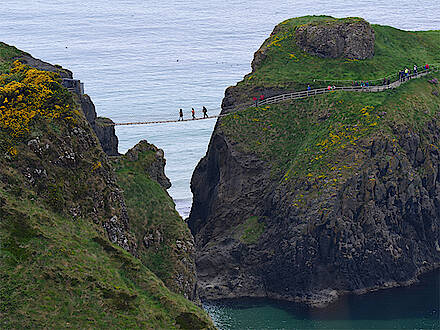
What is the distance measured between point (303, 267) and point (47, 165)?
4806 cm

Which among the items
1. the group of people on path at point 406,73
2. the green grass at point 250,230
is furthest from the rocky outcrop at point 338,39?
the green grass at point 250,230

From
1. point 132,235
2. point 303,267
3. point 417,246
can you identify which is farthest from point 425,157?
point 132,235

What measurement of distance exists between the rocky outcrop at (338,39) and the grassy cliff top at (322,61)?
27.0 inches

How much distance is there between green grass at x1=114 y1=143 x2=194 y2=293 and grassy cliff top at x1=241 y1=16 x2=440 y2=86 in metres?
38.9

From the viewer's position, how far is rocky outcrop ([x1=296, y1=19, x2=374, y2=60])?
15500 cm

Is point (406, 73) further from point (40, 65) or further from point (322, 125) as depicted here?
point (40, 65)

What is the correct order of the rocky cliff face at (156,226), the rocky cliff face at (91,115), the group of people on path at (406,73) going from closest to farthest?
1. the rocky cliff face at (156,226)
2. the rocky cliff face at (91,115)
3. the group of people on path at (406,73)

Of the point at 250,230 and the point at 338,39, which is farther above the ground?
the point at 338,39

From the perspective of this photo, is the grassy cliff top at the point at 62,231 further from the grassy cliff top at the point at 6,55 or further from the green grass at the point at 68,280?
Answer: the grassy cliff top at the point at 6,55

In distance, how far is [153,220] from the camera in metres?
111

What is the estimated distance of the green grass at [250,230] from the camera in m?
135

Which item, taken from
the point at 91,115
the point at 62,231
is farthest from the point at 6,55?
the point at 62,231

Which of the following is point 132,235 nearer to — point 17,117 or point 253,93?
point 17,117

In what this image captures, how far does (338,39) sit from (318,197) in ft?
115
